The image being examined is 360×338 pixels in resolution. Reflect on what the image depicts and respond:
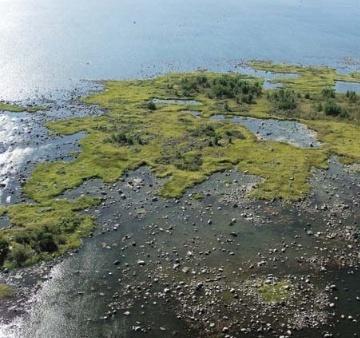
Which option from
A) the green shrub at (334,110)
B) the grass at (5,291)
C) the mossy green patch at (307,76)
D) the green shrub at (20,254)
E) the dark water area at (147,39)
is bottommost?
the grass at (5,291)

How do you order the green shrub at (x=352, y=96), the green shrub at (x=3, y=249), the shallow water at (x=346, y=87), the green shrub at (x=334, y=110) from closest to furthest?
1. the green shrub at (x=3, y=249)
2. the green shrub at (x=334, y=110)
3. the green shrub at (x=352, y=96)
4. the shallow water at (x=346, y=87)

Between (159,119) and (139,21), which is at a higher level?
(139,21)

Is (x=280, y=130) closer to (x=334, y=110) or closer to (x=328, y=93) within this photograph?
(x=334, y=110)

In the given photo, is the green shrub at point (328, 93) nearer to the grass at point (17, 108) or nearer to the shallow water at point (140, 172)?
the shallow water at point (140, 172)

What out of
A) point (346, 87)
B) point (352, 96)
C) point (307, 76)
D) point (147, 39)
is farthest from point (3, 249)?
point (147, 39)

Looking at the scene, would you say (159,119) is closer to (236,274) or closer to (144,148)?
(144,148)

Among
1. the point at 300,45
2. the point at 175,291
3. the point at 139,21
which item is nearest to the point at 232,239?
the point at 175,291

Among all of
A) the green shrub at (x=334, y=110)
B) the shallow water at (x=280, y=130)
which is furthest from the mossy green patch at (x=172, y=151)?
the green shrub at (x=334, y=110)
